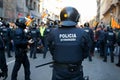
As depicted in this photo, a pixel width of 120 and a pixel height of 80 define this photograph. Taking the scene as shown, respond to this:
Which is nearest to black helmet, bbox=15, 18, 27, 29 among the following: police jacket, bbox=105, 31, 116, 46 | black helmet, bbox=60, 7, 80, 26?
black helmet, bbox=60, 7, 80, 26

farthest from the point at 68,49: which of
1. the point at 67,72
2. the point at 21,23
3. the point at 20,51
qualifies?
the point at 21,23

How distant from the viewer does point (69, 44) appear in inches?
214

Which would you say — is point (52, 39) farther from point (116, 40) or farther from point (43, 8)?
point (43, 8)

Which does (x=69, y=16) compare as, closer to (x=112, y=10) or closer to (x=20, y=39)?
(x=20, y=39)

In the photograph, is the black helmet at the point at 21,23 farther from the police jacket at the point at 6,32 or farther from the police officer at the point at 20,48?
the police jacket at the point at 6,32

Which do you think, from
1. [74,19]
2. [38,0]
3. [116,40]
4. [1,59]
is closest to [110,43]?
[116,40]

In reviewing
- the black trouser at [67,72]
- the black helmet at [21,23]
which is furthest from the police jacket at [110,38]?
the black trouser at [67,72]

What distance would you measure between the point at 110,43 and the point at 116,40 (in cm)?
43

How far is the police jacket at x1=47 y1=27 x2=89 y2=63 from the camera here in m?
5.43

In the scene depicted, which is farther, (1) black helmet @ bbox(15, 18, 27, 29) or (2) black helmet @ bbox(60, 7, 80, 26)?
(1) black helmet @ bbox(15, 18, 27, 29)

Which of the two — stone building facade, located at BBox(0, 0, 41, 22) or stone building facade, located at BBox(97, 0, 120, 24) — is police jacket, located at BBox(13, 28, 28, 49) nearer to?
stone building facade, located at BBox(0, 0, 41, 22)

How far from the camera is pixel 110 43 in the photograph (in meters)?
16.2

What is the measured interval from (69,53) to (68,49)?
0.21 ft

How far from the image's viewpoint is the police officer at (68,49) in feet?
17.8
